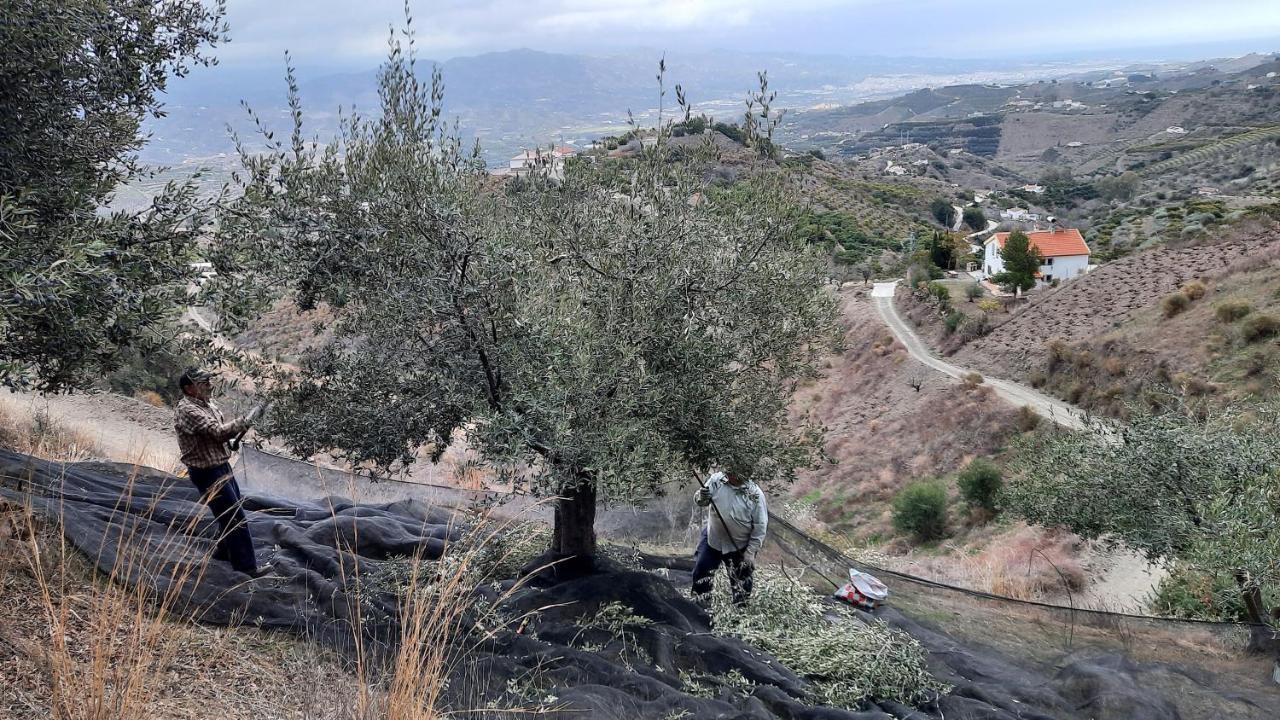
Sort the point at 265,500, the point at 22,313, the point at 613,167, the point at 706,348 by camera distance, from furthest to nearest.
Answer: the point at 265,500 < the point at 613,167 < the point at 706,348 < the point at 22,313

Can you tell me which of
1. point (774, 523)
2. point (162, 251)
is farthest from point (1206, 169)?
point (162, 251)

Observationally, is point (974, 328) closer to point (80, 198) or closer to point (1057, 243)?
point (1057, 243)

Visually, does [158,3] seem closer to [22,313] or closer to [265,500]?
[22,313]

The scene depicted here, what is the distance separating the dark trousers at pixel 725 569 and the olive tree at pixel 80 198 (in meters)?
5.91

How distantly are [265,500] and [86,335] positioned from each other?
4973 mm

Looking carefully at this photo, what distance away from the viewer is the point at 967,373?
39375 mm

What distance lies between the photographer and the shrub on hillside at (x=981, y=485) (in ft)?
88.5

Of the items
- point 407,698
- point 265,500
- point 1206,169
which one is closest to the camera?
point 407,698

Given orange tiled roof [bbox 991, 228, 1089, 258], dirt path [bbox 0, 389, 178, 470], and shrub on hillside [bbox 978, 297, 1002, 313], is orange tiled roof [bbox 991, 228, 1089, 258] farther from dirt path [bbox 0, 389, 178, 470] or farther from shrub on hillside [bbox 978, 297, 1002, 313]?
dirt path [bbox 0, 389, 178, 470]

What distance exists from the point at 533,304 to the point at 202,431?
3.32 m

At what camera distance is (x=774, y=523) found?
1063 centimetres

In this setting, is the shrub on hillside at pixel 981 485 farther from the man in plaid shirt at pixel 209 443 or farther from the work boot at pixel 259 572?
the man in plaid shirt at pixel 209 443

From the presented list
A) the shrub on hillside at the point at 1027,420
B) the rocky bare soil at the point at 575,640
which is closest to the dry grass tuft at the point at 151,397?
the rocky bare soil at the point at 575,640

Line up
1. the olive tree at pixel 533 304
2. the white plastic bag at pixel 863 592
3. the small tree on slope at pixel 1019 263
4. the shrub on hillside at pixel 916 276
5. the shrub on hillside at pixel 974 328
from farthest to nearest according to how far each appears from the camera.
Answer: the shrub on hillside at pixel 916 276
the small tree on slope at pixel 1019 263
the shrub on hillside at pixel 974 328
the white plastic bag at pixel 863 592
the olive tree at pixel 533 304
